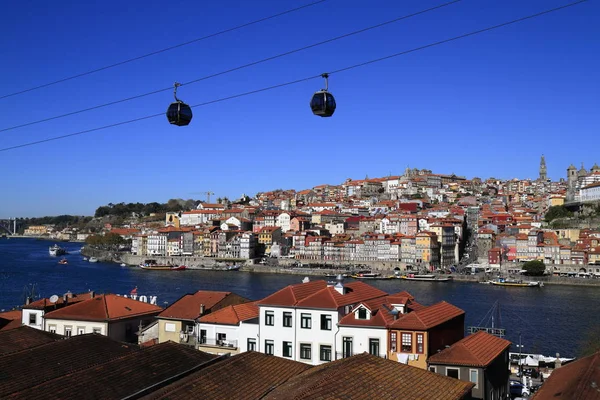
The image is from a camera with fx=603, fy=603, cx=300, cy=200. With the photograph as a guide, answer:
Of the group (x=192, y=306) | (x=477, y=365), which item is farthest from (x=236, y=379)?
(x=192, y=306)

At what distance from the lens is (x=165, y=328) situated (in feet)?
37.0

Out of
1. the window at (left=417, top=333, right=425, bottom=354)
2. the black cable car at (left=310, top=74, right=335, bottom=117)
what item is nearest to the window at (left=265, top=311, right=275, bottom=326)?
the window at (left=417, top=333, right=425, bottom=354)

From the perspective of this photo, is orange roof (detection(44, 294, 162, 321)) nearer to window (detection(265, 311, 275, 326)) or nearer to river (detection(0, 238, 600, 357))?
window (detection(265, 311, 275, 326))

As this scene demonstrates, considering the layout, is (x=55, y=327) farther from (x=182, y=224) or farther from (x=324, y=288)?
→ (x=182, y=224)

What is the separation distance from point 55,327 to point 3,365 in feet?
19.0

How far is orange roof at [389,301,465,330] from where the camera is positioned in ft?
27.6

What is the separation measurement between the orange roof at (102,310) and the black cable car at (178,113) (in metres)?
6.19

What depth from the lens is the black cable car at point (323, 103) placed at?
5.78 meters

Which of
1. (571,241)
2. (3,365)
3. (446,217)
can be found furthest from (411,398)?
(446,217)

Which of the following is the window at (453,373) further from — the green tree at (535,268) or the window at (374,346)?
the green tree at (535,268)

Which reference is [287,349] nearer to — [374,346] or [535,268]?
[374,346]

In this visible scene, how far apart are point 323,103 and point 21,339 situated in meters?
5.75

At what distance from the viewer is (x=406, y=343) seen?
8500 millimetres

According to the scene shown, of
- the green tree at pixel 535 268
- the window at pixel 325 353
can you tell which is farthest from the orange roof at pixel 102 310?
the green tree at pixel 535 268
